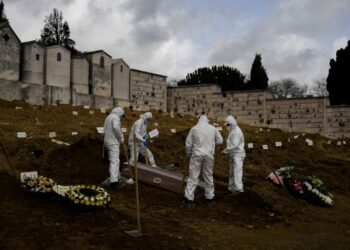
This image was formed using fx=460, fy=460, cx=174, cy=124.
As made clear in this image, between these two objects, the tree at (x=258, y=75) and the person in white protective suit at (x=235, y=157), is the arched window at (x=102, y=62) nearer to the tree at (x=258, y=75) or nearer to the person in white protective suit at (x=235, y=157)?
the person in white protective suit at (x=235, y=157)

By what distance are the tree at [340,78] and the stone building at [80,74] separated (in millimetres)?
18012

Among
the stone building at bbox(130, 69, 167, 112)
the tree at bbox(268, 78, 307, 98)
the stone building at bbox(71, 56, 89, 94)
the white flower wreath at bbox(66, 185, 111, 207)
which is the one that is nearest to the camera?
the white flower wreath at bbox(66, 185, 111, 207)

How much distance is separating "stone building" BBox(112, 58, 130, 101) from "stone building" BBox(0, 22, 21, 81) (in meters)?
5.92

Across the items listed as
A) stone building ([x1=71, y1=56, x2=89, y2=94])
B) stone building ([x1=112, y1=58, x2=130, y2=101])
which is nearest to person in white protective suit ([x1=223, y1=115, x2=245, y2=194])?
stone building ([x1=71, y1=56, x2=89, y2=94])

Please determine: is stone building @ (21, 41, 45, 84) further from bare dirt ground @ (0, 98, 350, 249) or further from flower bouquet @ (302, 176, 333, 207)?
flower bouquet @ (302, 176, 333, 207)

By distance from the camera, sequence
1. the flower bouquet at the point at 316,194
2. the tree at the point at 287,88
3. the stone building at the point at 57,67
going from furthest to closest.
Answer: the tree at the point at 287,88, the stone building at the point at 57,67, the flower bouquet at the point at 316,194

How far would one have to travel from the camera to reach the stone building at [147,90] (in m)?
27.9

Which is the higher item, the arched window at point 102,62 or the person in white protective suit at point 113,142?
the arched window at point 102,62

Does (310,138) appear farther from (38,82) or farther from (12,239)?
(12,239)

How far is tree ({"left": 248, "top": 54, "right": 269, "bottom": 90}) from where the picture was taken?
127 feet

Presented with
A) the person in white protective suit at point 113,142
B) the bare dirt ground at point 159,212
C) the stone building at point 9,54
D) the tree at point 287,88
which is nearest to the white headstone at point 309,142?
the bare dirt ground at point 159,212

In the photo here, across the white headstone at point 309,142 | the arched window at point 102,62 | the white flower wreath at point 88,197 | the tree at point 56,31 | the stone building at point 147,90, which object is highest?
the tree at point 56,31

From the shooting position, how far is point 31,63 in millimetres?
22719

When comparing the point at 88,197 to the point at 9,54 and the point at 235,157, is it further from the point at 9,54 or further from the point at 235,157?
the point at 9,54
